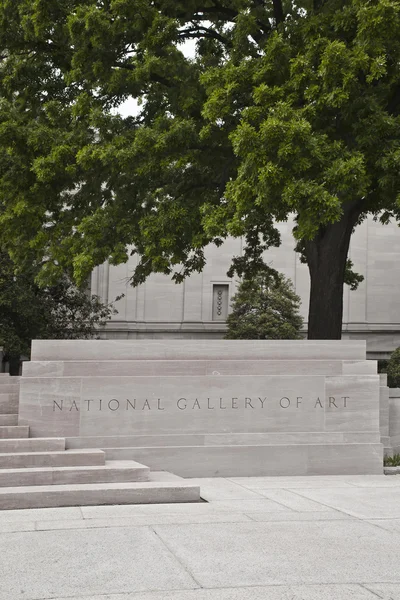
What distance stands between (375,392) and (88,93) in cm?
1097

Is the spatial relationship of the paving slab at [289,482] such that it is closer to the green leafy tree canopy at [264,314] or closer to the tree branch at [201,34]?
the tree branch at [201,34]

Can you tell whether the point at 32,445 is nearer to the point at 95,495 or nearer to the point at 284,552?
the point at 95,495

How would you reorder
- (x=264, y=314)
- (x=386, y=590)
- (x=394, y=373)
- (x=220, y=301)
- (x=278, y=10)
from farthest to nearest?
(x=220, y=301) < (x=264, y=314) < (x=394, y=373) < (x=278, y=10) < (x=386, y=590)

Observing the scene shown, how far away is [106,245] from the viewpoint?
1802cm

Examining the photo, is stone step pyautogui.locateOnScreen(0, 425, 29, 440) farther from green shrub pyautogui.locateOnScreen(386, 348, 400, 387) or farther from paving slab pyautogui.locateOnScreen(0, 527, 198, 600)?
green shrub pyautogui.locateOnScreen(386, 348, 400, 387)

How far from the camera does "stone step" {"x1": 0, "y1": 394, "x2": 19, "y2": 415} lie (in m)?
12.2

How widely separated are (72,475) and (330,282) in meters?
10.9

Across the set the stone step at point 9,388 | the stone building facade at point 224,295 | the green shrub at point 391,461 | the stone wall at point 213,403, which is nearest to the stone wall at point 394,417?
the green shrub at point 391,461

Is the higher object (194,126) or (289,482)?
(194,126)

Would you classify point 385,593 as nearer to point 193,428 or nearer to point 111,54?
point 193,428

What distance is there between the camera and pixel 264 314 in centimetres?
3541

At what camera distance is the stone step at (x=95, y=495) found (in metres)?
8.44

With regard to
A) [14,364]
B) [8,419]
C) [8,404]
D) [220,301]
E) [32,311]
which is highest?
[220,301]

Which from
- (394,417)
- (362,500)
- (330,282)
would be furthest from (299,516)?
(330,282)
